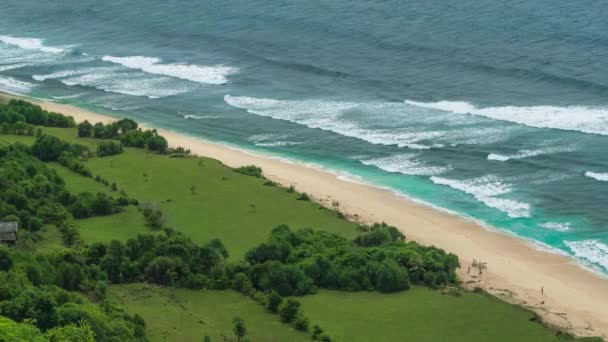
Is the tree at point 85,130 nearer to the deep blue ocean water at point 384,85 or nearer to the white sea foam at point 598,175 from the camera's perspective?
the deep blue ocean water at point 384,85

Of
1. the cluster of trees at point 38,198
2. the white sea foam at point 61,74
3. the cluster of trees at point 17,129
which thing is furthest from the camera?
the white sea foam at point 61,74

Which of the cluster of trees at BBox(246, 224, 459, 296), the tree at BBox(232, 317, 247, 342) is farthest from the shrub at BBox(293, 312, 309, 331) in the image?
the cluster of trees at BBox(246, 224, 459, 296)

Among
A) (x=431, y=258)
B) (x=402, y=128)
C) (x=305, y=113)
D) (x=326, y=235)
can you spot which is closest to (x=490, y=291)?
(x=431, y=258)

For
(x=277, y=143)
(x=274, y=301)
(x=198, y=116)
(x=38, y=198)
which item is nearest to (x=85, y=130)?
(x=198, y=116)

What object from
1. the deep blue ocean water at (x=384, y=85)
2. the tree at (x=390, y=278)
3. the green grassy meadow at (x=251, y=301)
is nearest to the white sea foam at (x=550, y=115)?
the deep blue ocean water at (x=384, y=85)

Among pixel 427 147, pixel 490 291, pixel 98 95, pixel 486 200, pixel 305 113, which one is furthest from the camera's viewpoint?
pixel 98 95

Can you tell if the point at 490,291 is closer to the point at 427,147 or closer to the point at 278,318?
the point at 278,318
